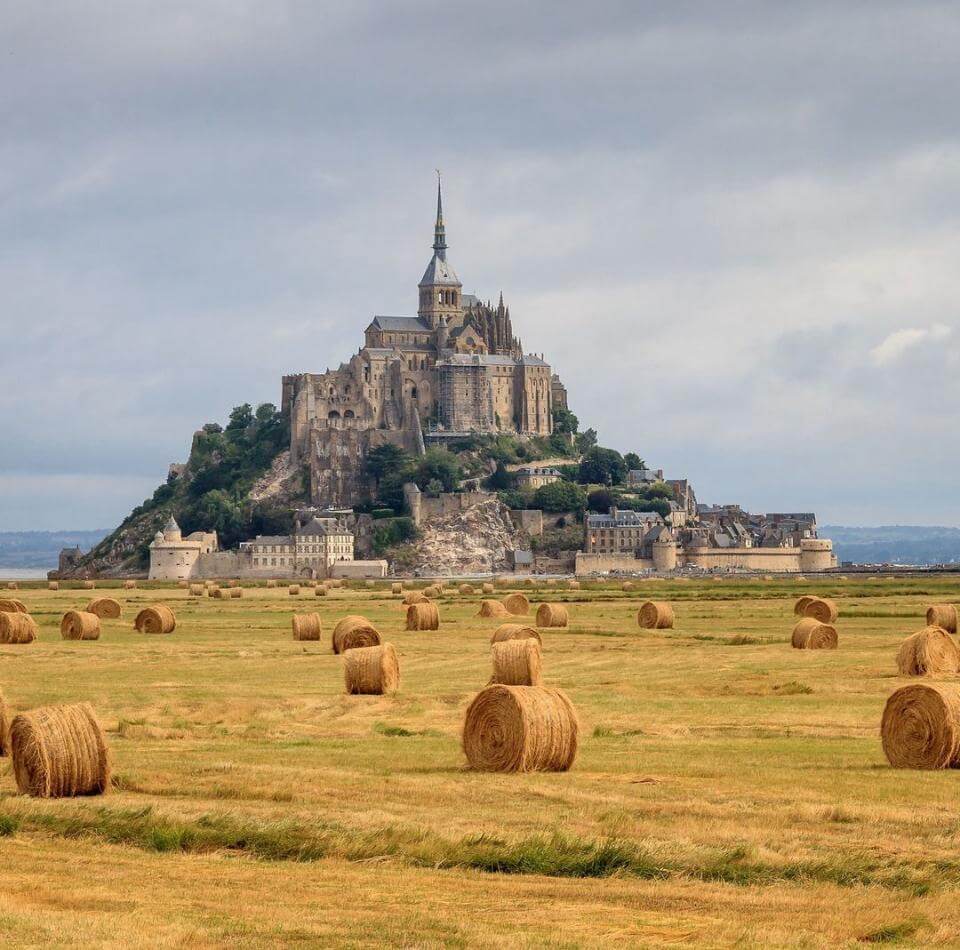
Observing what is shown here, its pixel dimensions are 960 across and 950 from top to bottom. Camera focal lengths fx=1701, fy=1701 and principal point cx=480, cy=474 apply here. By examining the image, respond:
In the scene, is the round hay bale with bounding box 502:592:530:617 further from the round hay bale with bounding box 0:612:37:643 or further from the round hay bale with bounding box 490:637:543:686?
the round hay bale with bounding box 490:637:543:686

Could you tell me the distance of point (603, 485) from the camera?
169m

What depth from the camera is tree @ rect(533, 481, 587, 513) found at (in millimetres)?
160375

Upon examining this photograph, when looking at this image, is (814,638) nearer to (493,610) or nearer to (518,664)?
(518,664)

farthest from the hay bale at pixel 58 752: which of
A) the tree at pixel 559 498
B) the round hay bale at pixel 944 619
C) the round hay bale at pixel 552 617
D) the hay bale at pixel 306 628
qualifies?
the tree at pixel 559 498

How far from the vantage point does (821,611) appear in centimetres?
5188

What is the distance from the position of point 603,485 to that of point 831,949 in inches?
6178

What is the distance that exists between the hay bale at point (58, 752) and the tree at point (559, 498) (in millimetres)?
142572

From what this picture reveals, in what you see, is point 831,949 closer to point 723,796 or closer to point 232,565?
point 723,796

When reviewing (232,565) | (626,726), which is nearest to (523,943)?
(626,726)

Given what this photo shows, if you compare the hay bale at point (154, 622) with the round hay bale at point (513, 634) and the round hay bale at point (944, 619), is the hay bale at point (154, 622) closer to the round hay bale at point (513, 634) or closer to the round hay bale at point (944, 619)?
the round hay bale at point (513, 634)

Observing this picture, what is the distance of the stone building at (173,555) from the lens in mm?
143750

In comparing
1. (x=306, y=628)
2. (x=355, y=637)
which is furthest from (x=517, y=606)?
(x=355, y=637)

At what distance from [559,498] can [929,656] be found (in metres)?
129

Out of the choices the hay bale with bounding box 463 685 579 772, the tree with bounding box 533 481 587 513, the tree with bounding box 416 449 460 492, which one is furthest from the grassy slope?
the tree with bounding box 533 481 587 513
